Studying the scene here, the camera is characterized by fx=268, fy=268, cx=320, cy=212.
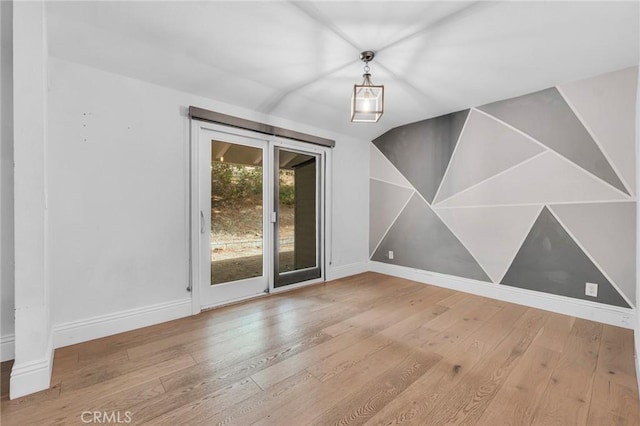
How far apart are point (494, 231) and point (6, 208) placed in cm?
461

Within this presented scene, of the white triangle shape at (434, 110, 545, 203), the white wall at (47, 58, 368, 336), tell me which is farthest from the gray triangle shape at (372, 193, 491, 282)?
the white wall at (47, 58, 368, 336)

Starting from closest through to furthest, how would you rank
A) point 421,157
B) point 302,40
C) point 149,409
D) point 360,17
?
point 149,409 → point 360,17 → point 302,40 → point 421,157

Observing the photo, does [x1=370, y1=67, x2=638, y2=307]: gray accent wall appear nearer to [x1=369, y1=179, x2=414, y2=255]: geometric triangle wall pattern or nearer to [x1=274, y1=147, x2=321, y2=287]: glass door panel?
[x1=369, y1=179, x2=414, y2=255]: geometric triangle wall pattern

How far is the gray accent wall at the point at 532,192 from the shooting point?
8.24 ft

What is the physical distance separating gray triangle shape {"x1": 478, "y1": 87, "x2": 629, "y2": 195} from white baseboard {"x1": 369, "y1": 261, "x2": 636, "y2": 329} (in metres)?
1.14

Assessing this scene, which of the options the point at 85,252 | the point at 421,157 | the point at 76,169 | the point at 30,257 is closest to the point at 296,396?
the point at 30,257

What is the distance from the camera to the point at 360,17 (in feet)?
6.18

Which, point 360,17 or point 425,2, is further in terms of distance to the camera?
point 360,17

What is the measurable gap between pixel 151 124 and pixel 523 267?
165 inches

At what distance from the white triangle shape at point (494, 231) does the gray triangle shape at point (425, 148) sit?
0.57 meters

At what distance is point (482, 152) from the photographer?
334 centimetres

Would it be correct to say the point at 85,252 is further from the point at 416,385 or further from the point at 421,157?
the point at 421,157

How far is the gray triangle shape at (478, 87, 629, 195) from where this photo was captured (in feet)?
8.52

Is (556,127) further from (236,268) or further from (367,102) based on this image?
(236,268)
